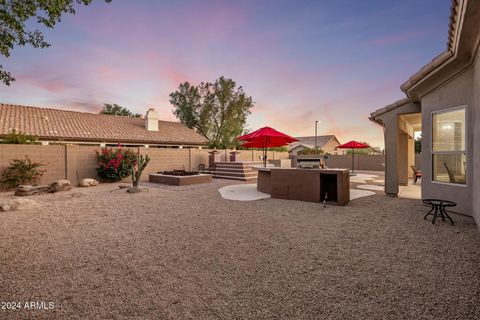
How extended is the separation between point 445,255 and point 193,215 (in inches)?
201

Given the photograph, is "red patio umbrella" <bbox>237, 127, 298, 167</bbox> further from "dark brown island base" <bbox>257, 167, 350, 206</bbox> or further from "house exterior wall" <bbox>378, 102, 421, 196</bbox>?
"house exterior wall" <bbox>378, 102, 421, 196</bbox>

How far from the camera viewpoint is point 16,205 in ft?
22.1

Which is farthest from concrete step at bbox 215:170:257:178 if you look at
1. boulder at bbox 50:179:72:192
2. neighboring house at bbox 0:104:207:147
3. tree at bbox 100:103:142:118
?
tree at bbox 100:103:142:118

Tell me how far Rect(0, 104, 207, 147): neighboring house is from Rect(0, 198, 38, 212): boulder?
11.3 metres

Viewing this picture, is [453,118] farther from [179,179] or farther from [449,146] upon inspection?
[179,179]

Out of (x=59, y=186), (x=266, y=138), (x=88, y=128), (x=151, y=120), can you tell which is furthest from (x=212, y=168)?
(x=88, y=128)

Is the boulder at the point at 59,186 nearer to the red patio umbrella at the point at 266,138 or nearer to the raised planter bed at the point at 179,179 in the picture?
the raised planter bed at the point at 179,179

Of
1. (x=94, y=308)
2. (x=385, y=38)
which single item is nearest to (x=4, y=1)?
(x=94, y=308)

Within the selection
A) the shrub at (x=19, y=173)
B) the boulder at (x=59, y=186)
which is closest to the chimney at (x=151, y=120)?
the shrub at (x=19, y=173)

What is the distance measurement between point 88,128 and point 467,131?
75.5ft

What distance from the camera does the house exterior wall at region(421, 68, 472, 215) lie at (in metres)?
5.51

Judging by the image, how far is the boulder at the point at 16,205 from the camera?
21.5ft

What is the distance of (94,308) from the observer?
86.5 inches

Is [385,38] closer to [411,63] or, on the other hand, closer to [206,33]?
[411,63]
